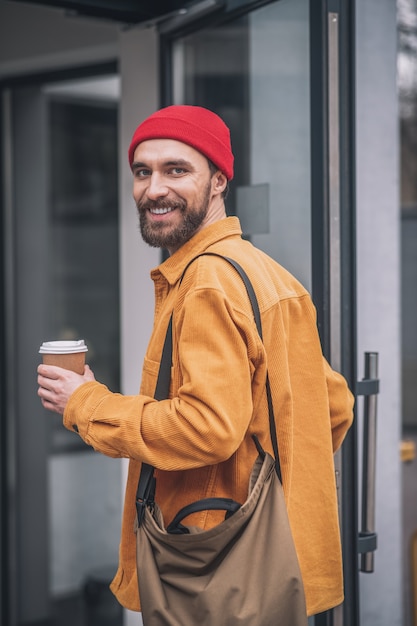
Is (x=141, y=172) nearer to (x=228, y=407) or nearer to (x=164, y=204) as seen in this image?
(x=164, y=204)

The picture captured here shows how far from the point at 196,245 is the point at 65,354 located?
1.25 ft

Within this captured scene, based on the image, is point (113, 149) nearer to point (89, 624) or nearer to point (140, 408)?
point (89, 624)

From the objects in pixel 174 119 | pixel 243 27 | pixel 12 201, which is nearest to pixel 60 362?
pixel 174 119

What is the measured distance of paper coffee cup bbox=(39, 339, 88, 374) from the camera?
1.89 meters

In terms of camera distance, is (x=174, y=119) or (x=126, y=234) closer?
(x=174, y=119)

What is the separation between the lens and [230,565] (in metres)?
1.75

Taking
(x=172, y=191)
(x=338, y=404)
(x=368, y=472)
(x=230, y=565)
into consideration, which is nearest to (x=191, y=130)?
(x=172, y=191)

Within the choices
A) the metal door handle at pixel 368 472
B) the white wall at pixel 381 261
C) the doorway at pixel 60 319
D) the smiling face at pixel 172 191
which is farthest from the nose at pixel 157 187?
the doorway at pixel 60 319

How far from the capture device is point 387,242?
119 inches

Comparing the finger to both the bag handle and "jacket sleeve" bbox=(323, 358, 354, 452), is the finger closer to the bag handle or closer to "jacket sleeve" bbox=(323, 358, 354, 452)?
the bag handle

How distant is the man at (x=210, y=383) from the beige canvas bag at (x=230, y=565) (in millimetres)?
69

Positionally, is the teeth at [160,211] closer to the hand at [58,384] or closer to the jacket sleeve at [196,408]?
the jacket sleeve at [196,408]

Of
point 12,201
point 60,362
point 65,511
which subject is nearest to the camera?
point 60,362

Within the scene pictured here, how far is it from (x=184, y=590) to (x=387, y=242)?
161cm
